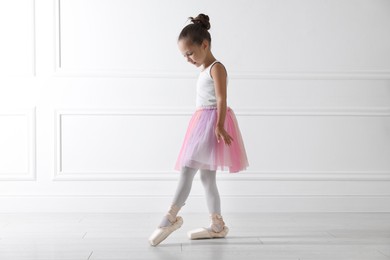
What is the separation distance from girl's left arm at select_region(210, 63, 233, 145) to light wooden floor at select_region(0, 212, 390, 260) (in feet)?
1.43

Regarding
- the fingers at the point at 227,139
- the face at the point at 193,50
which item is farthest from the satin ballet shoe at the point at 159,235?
the face at the point at 193,50

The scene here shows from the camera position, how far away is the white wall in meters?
3.05

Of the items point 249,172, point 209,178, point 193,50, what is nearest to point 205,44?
point 193,50

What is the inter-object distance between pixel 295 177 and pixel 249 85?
599 mm

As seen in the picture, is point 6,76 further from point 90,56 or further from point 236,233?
point 236,233

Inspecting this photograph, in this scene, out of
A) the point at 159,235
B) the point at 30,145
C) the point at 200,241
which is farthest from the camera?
the point at 30,145

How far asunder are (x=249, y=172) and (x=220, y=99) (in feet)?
3.21

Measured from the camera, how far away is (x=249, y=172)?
10.1 ft

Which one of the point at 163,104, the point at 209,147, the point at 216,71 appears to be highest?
the point at 216,71

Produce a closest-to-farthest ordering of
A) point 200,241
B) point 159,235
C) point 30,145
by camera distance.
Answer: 1. point 159,235
2. point 200,241
3. point 30,145

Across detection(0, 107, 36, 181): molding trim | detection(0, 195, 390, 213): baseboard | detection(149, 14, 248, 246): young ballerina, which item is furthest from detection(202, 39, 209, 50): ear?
detection(0, 107, 36, 181): molding trim

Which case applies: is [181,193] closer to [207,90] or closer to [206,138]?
[206,138]

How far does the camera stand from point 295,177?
3088 mm

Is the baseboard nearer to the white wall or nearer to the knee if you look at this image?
the white wall
